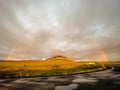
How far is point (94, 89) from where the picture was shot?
12742 millimetres

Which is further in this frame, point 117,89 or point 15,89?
point 15,89

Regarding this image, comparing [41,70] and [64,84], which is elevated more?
[41,70]

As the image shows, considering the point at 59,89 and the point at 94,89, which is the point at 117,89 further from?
the point at 59,89

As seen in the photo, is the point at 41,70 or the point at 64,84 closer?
the point at 64,84

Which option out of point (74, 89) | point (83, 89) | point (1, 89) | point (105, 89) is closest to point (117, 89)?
point (105, 89)

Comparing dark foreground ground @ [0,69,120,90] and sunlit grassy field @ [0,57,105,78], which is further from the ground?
sunlit grassy field @ [0,57,105,78]

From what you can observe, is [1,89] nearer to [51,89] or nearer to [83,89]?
[51,89]

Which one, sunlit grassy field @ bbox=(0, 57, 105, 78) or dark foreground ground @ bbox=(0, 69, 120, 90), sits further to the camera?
sunlit grassy field @ bbox=(0, 57, 105, 78)

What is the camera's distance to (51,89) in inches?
520

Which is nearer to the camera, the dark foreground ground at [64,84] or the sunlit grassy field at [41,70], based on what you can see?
the dark foreground ground at [64,84]

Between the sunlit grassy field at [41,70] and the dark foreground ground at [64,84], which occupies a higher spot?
the sunlit grassy field at [41,70]

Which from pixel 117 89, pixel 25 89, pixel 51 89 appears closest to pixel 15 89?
pixel 25 89

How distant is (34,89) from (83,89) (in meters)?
4.59

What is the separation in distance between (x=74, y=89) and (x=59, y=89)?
1398 millimetres
